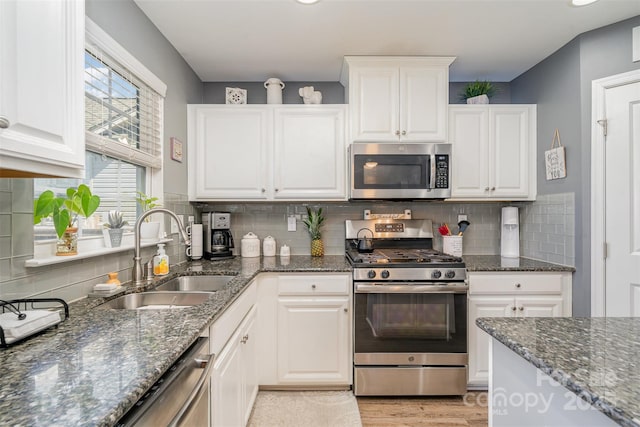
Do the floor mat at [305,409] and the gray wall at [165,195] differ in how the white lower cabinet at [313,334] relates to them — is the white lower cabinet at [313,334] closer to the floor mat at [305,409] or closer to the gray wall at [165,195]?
the floor mat at [305,409]

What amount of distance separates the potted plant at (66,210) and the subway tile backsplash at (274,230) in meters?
0.04

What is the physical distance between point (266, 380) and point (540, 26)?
295 centimetres

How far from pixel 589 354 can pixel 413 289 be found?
1368 mm

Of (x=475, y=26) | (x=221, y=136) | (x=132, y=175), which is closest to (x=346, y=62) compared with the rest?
(x=475, y=26)

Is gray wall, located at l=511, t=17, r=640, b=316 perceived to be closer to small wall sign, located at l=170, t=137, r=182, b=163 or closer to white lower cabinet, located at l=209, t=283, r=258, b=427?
white lower cabinet, located at l=209, t=283, r=258, b=427

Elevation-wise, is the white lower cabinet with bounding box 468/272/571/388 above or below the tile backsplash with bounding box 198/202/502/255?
below

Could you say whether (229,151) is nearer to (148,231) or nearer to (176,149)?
(176,149)

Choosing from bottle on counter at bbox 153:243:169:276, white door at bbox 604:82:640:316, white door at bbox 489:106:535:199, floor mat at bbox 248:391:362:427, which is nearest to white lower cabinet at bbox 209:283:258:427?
floor mat at bbox 248:391:362:427

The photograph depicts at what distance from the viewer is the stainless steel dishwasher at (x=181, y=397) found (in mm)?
768

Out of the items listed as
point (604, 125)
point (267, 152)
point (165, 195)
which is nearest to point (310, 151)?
point (267, 152)

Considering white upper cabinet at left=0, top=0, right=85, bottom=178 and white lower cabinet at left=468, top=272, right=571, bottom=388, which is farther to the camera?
white lower cabinet at left=468, top=272, right=571, bottom=388

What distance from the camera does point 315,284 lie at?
224 centimetres

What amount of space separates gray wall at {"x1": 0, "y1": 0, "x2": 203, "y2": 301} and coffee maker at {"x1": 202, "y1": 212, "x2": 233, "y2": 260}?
0.67ft

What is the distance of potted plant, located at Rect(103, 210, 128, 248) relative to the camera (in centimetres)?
160
